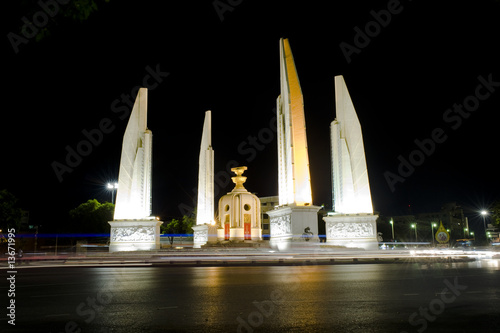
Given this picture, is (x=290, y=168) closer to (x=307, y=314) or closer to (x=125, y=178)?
(x=125, y=178)

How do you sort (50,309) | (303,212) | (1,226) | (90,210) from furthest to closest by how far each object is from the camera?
1. (90,210)
2. (1,226)
3. (303,212)
4. (50,309)

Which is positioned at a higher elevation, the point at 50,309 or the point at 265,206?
the point at 265,206

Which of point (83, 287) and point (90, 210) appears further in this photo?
point (90, 210)

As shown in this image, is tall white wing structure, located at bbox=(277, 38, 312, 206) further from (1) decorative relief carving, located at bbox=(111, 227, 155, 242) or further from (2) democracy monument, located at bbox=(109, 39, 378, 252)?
(1) decorative relief carving, located at bbox=(111, 227, 155, 242)

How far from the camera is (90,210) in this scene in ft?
142

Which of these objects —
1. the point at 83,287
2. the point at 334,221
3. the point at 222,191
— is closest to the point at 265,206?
the point at 222,191

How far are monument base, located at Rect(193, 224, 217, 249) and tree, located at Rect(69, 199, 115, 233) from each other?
10855 mm

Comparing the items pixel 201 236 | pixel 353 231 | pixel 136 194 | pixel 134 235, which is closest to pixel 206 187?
pixel 201 236

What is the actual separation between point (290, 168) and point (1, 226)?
25787 millimetres

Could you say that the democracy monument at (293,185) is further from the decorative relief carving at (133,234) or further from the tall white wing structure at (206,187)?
the tall white wing structure at (206,187)

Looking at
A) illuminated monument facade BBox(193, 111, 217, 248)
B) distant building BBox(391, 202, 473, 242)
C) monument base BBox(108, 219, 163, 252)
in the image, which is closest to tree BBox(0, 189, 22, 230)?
monument base BBox(108, 219, 163, 252)

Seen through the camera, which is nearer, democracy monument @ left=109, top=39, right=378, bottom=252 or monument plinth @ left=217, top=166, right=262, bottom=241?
democracy monument @ left=109, top=39, right=378, bottom=252

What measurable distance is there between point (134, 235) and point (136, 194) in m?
2.93

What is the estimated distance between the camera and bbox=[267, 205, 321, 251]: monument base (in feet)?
77.5
